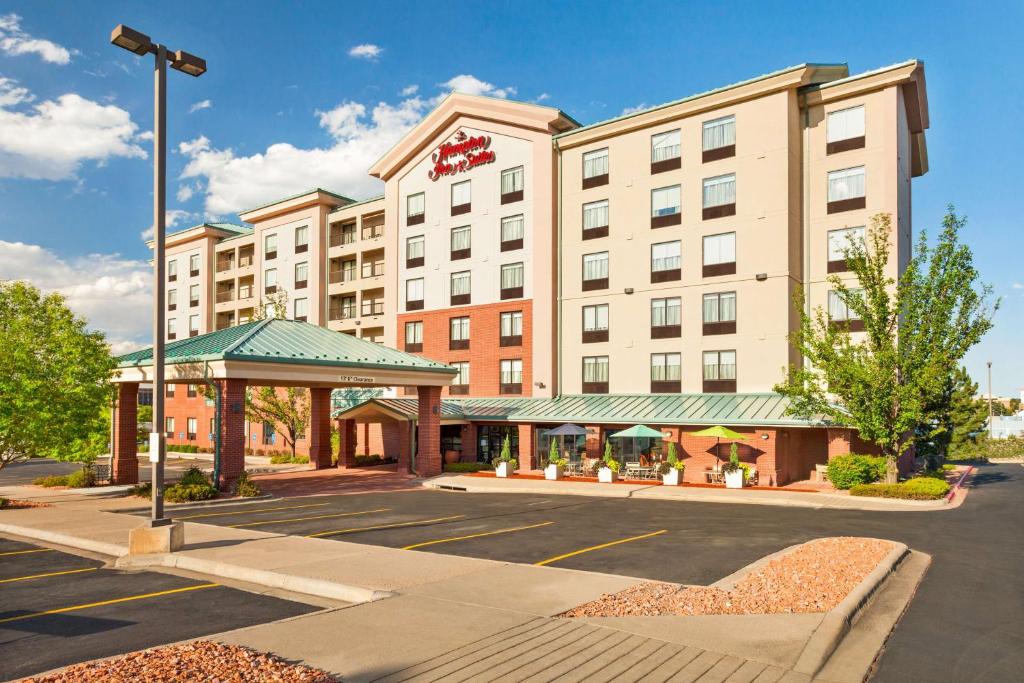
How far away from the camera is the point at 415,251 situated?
49.4m

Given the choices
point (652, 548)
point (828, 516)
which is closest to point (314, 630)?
point (652, 548)

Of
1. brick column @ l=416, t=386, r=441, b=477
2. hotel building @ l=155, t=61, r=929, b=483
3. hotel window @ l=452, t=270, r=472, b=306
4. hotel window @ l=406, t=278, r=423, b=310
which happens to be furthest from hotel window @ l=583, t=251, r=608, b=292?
hotel window @ l=406, t=278, r=423, b=310


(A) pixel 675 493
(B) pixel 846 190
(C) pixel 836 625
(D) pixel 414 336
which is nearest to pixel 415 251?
(D) pixel 414 336

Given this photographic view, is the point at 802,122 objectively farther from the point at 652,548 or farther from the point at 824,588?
the point at 824,588

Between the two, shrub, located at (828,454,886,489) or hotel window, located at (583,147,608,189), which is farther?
hotel window, located at (583,147,608,189)

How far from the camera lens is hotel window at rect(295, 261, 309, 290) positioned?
58.3m

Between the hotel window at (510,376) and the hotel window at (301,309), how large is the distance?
2125cm

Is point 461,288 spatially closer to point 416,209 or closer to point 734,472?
point 416,209

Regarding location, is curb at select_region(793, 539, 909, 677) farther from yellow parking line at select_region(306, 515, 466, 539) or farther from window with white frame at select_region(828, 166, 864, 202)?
window with white frame at select_region(828, 166, 864, 202)

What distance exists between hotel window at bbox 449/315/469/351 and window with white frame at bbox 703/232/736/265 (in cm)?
1583

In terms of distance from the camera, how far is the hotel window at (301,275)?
58297 mm

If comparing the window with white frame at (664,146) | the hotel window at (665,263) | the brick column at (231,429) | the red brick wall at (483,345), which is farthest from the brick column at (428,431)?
the window with white frame at (664,146)

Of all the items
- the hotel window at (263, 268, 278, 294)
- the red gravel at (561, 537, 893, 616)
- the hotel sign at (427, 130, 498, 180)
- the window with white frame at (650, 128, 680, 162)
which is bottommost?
the red gravel at (561, 537, 893, 616)

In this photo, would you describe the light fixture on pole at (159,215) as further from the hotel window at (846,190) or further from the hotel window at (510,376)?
the hotel window at (846,190)
